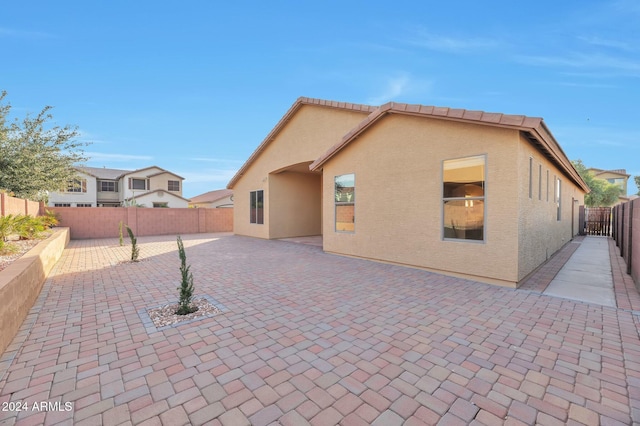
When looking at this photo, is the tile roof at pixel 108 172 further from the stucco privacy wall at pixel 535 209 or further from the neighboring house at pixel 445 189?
the stucco privacy wall at pixel 535 209

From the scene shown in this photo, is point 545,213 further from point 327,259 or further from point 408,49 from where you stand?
point 408,49

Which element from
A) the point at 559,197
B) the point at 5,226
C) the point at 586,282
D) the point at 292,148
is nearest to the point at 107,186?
the point at 292,148

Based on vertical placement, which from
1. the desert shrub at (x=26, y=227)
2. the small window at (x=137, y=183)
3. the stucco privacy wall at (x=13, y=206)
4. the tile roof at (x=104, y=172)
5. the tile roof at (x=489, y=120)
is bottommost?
the desert shrub at (x=26, y=227)

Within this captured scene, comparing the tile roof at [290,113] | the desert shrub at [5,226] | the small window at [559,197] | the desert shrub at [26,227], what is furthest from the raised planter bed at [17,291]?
the small window at [559,197]

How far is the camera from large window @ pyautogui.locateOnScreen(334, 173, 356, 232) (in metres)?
9.12

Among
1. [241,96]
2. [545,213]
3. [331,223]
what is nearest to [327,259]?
[331,223]

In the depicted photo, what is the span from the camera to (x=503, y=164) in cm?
572

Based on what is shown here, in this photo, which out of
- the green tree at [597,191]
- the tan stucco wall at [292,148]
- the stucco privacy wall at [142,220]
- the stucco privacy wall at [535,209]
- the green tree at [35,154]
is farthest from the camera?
the green tree at [597,191]

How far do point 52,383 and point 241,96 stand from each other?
61.8 ft

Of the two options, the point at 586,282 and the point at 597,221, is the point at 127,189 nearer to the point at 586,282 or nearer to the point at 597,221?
the point at 586,282

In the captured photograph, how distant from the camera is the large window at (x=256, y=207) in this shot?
15453mm

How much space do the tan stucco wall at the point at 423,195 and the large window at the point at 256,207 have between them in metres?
6.90

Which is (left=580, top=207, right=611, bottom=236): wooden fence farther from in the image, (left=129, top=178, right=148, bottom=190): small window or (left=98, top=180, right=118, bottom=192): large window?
(left=98, top=180, right=118, bottom=192): large window

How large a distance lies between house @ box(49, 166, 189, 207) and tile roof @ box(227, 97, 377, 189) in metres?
19.8
